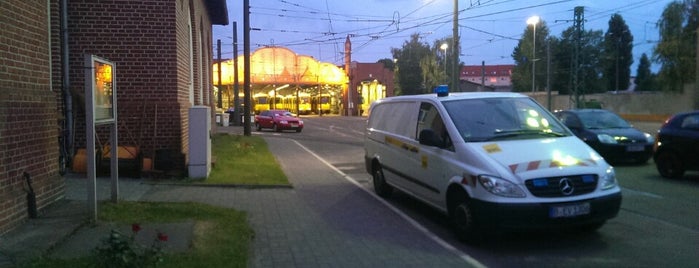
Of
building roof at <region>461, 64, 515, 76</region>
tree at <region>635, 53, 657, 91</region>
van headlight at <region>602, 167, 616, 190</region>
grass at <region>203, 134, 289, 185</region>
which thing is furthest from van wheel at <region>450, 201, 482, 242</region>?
building roof at <region>461, 64, 515, 76</region>

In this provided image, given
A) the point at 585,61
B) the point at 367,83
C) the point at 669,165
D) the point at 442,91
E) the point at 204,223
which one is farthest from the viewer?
the point at 585,61

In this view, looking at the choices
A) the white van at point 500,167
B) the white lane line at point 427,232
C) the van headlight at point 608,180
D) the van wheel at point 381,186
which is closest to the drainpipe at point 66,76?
the white lane line at point 427,232

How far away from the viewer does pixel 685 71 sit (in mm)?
47875

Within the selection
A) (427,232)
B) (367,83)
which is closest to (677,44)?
(367,83)

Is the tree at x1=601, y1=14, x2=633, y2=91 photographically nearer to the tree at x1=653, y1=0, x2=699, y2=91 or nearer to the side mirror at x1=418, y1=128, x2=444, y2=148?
the tree at x1=653, y1=0, x2=699, y2=91

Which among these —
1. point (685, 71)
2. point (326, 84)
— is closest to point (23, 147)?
point (685, 71)

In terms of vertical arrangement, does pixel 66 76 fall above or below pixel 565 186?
above

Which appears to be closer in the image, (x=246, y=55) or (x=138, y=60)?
(x=138, y=60)

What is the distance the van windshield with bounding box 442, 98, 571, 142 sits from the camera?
287 inches

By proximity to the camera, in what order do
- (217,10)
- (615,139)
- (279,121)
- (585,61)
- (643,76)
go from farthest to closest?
(643,76) < (585,61) < (279,121) < (217,10) < (615,139)

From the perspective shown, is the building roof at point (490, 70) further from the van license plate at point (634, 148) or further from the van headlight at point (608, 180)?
the van headlight at point (608, 180)

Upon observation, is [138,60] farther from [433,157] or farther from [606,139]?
[606,139]

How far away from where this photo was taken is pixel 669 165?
1151cm

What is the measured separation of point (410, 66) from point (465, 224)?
3005 inches
